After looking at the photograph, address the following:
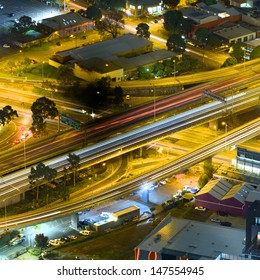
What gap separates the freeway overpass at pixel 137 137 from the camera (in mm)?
33688

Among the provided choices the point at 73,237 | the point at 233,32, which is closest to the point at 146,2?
the point at 233,32

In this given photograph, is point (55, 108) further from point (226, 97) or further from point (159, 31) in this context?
point (159, 31)

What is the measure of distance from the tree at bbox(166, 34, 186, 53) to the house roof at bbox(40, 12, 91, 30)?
506 cm

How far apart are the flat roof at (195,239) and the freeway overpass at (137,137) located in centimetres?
516

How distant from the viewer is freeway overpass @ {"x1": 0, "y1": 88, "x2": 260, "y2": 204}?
3369 centimetres

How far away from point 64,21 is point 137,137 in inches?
526

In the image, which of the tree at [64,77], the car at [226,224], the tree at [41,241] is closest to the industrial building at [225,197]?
the car at [226,224]

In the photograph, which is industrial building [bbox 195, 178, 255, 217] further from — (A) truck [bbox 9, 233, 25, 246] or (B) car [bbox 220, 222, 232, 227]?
(A) truck [bbox 9, 233, 25, 246]

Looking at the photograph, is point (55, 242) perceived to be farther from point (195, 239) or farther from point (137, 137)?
point (137, 137)

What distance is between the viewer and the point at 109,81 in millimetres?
42469

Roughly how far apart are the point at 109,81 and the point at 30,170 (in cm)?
919

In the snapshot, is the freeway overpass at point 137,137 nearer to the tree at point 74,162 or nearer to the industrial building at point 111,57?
the tree at point 74,162

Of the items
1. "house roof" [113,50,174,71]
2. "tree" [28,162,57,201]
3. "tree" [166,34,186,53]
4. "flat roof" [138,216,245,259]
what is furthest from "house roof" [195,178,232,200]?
"tree" [166,34,186,53]

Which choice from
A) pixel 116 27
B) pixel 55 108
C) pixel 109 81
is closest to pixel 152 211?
pixel 55 108
